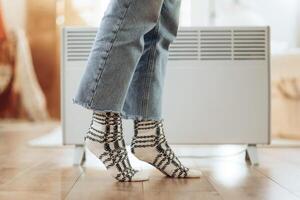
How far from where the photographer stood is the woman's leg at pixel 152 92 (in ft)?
4.03

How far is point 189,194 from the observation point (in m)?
1.08

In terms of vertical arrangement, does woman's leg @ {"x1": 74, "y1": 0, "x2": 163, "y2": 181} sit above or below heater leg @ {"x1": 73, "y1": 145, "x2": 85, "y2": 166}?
above

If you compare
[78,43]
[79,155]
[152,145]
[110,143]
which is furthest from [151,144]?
[78,43]

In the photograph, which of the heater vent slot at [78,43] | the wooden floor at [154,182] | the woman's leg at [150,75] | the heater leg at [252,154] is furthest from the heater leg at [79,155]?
the heater leg at [252,154]

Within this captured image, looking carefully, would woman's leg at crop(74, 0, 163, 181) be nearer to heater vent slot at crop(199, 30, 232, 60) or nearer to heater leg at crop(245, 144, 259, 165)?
heater vent slot at crop(199, 30, 232, 60)

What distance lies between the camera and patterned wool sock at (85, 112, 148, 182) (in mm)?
1188

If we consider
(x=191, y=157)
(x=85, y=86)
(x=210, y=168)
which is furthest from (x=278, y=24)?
(x=85, y=86)

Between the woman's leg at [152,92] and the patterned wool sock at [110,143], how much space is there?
7 centimetres

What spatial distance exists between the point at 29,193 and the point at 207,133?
75 centimetres

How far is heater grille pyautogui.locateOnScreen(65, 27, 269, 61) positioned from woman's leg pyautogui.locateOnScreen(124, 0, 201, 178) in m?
0.39

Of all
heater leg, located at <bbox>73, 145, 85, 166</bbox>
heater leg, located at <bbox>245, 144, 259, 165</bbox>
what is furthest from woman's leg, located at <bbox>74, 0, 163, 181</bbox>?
heater leg, located at <bbox>245, 144, 259, 165</bbox>

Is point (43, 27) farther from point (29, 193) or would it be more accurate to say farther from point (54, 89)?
point (29, 193)

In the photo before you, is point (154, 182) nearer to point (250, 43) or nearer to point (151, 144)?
point (151, 144)

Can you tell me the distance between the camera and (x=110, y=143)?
1.20 metres
